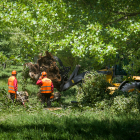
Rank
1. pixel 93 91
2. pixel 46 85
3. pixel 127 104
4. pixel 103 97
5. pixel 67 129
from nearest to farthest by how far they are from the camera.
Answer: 1. pixel 67 129
2. pixel 127 104
3. pixel 103 97
4. pixel 93 91
5. pixel 46 85

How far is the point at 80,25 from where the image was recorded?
1355 cm

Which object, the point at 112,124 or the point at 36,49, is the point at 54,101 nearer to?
the point at 36,49

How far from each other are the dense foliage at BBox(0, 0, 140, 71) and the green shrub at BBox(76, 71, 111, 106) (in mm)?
919

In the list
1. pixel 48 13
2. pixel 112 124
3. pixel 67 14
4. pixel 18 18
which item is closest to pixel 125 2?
pixel 67 14

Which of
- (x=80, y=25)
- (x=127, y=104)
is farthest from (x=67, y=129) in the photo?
(x=80, y=25)

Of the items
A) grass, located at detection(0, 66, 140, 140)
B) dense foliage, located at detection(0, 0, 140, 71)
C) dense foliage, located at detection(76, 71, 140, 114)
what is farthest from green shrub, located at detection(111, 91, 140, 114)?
grass, located at detection(0, 66, 140, 140)

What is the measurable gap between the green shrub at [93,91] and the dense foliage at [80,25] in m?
0.92

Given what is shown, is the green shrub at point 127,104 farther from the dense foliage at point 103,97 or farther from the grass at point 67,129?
the grass at point 67,129

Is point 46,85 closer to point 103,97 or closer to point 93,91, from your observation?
point 93,91

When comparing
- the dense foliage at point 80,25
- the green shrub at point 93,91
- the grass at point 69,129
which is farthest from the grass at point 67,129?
the dense foliage at point 80,25

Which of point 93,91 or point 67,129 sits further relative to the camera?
point 93,91

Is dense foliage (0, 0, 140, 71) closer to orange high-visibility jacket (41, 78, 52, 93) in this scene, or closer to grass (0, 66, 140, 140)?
orange high-visibility jacket (41, 78, 52, 93)

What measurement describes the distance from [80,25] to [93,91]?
489 cm

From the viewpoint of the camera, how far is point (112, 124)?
658 cm
